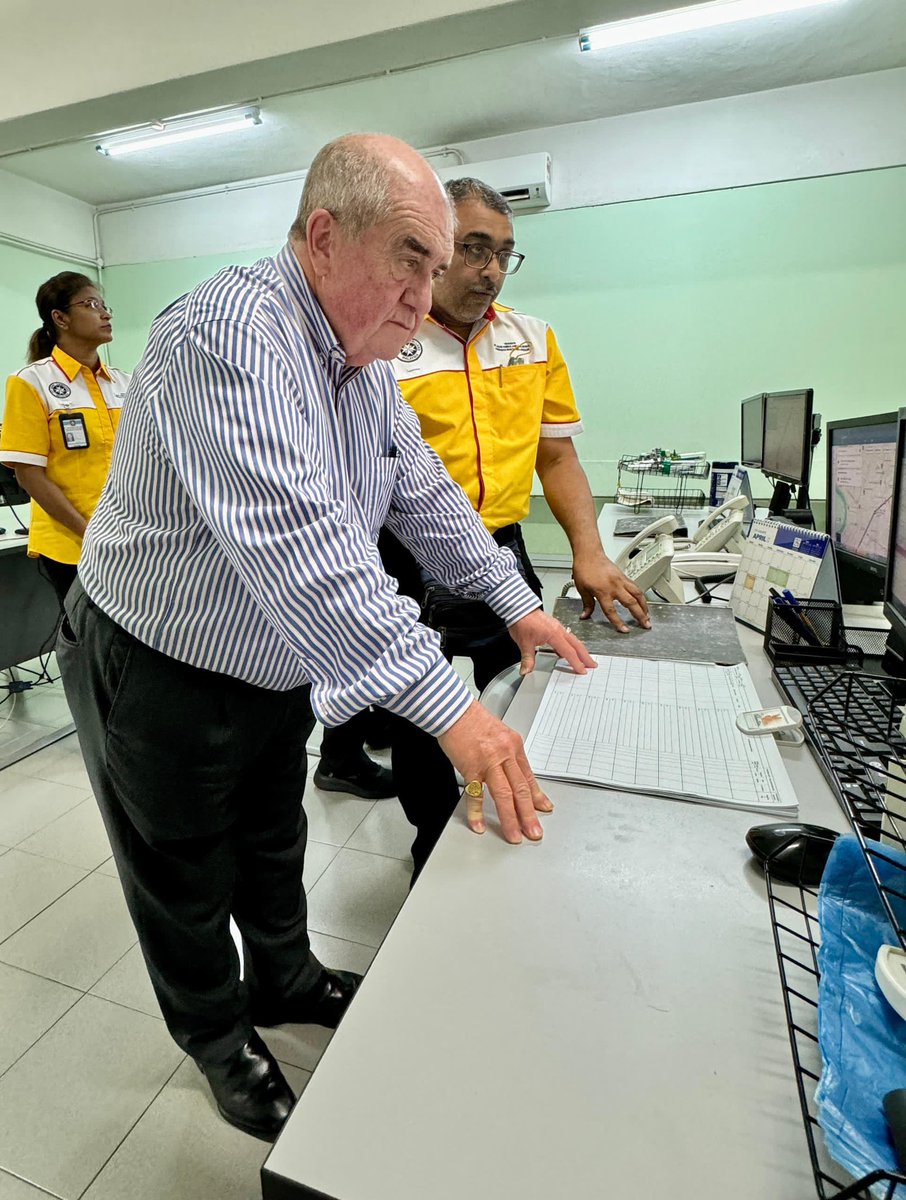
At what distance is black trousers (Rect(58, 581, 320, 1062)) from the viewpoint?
3.01 ft

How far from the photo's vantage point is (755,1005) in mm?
512

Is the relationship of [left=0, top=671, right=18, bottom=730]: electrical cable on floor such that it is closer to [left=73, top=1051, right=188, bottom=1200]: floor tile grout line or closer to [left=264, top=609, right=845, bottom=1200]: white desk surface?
[left=73, top=1051, right=188, bottom=1200]: floor tile grout line

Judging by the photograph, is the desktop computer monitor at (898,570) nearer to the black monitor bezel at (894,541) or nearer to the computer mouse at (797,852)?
the black monitor bezel at (894,541)

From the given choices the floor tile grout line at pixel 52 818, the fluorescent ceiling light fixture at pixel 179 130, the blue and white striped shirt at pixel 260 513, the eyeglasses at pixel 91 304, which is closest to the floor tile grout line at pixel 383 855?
the floor tile grout line at pixel 52 818

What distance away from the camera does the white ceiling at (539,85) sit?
3018 mm

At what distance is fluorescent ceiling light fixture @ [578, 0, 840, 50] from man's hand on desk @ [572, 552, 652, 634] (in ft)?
8.71

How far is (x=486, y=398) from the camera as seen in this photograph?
1.56 m

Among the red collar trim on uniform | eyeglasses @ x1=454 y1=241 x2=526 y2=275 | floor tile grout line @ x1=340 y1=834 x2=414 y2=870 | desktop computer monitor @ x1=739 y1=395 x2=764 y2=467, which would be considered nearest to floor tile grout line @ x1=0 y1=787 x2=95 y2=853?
floor tile grout line @ x1=340 y1=834 x2=414 y2=870

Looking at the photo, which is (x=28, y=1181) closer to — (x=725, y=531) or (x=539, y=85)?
(x=725, y=531)

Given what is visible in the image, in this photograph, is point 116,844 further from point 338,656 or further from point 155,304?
point 155,304

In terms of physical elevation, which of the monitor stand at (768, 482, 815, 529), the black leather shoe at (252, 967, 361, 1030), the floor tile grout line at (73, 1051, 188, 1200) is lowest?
the floor tile grout line at (73, 1051, 188, 1200)

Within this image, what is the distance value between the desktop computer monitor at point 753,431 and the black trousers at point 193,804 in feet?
7.39


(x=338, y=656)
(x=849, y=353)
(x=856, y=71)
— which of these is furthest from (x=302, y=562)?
(x=856, y=71)

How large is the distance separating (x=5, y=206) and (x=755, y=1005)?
20.6 ft
